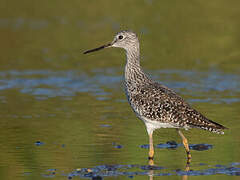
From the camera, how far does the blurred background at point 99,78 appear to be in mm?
10195

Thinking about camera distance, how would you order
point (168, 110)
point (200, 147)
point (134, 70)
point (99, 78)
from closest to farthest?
point (168, 110)
point (200, 147)
point (134, 70)
point (99, 78)

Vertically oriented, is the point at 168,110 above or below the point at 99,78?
below

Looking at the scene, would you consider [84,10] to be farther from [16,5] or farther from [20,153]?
[20,153]

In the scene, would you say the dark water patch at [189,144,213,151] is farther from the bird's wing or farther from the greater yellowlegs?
the bird's wing

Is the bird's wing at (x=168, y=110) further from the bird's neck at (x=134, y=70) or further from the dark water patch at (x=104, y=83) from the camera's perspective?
the dark water patch at (x=104, y=83)

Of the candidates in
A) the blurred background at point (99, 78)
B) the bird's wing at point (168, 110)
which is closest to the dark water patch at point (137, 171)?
the blurred background at point (99, 78)

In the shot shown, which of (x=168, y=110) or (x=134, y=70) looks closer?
(x=168, y=110)

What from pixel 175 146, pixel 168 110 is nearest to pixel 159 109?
pixel 168 110

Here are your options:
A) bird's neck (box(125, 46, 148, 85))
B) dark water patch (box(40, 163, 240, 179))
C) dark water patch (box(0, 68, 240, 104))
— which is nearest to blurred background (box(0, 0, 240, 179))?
dark water patch (box(0, 68, 240, 104))

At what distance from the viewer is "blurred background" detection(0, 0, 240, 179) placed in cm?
1020

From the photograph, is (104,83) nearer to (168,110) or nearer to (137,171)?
(168,110)

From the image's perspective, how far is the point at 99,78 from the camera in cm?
1744

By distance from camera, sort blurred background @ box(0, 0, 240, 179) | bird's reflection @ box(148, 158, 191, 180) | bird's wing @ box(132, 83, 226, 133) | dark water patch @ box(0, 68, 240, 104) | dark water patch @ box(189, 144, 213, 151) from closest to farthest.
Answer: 1. bird's reflection @ box(148, 158, 191, 180)
2. bird's wing @ box(132, 83, 226, 133)
3. blurred background @ box(0, 0, 240, 179)
4. dark water patch @ box(189, 144, 213, 151)
5. dark water patch @ box(0, 68, 240, 104)

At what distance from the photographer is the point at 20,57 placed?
19.8m
